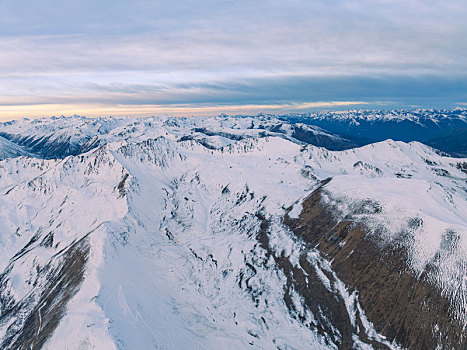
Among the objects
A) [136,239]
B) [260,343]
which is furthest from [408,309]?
[136,239]

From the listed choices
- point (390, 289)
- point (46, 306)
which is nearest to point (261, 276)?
point (390, 289)

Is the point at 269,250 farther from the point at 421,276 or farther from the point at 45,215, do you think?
the point at 45,215

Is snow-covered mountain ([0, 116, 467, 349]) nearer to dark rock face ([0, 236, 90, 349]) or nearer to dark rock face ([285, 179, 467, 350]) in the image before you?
dark rock face ([285, 179, 467, 350])

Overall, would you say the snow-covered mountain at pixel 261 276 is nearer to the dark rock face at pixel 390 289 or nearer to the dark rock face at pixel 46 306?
the dark rock face at pixel 390 289

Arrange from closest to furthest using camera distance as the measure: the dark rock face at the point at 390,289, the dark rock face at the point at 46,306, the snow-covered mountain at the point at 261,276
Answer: the dark rock face at the point at 390,289, the snow-covered mountain at the point at 261,276, the dark rock face at the point at 46,306

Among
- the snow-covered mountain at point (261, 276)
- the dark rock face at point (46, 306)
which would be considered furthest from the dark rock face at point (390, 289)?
the dark rock face at point (46, 306)

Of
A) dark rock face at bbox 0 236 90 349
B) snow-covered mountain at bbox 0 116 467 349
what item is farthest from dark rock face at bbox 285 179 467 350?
dark rock face at bbox 0 236 90 349
